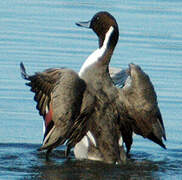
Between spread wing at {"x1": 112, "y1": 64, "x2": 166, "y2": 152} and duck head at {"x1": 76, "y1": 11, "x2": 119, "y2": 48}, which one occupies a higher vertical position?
duck head at {"x1": 76, "y1": 11, "x2": 119, "y2": 48}

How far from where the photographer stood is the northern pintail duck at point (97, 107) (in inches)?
476

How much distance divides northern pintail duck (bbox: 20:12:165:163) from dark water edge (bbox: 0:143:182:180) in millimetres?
Answer: 207

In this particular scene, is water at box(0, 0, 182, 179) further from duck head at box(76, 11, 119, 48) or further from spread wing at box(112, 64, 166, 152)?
duck head at box(76, 11, 119, 48)

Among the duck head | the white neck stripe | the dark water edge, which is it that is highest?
the duck head

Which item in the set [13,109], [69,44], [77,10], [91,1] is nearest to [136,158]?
[13,109]

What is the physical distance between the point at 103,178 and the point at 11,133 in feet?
8.19

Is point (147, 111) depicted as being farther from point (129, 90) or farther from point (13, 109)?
point (13, 109)

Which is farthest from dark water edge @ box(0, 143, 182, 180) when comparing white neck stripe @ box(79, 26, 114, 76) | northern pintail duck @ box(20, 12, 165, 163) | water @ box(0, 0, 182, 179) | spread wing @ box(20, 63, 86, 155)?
white neck stripe @ box(79, 26, 114, 76)

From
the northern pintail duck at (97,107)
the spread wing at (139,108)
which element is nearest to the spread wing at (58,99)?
the northern pintail duck at (97,107)

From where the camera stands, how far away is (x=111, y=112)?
1259 centimetres

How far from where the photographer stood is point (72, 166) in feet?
40.7

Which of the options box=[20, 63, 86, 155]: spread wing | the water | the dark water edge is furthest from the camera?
the water

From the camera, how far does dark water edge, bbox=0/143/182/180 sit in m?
11.8

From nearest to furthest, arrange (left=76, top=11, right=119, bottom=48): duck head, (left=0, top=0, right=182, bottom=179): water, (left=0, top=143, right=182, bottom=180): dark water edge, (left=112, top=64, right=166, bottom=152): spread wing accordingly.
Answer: (left=0, top=143, right=182, bottom=180): dark water edge, (left=0, top=0, right=182, bottom=179): water, (left=112, top=64, right=166, bottom=152): spread wing, (left=76, top=11, right=119, bottom=48): duck head
